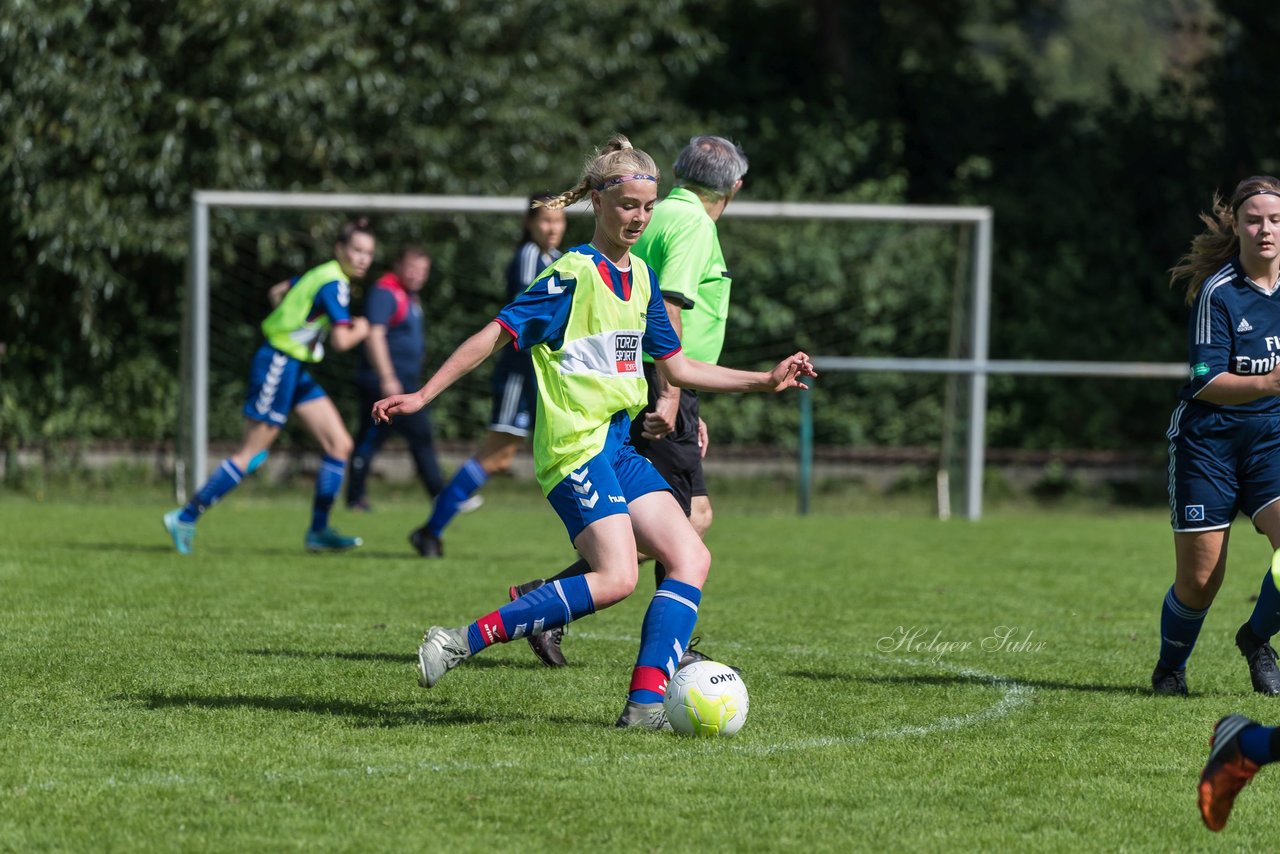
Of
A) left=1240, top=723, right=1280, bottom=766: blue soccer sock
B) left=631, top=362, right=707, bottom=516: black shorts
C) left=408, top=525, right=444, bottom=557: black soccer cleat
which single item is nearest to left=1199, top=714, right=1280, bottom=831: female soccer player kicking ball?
left=1240, top=723, right=1280, bottom=766: blue soccer sock

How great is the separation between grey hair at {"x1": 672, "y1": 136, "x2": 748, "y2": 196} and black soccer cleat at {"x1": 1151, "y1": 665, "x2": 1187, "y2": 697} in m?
2.50

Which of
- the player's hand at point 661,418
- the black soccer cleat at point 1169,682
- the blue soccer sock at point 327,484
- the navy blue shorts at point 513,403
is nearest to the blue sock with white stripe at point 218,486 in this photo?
the blue soccer sock at point 327,484

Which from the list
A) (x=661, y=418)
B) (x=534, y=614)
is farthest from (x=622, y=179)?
(x=534, y=614)

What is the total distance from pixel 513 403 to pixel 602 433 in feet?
16.8

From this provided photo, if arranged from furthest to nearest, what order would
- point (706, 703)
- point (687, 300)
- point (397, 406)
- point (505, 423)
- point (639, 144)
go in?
1. point (639, 144)
2. point (505, 423)
3. point (687, 300)
4. point (706, 703)
5. point (397, 406)

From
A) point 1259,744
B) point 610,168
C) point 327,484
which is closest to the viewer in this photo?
point 1259,744

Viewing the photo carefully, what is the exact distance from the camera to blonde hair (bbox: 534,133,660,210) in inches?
204

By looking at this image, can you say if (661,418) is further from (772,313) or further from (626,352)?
(772,313)

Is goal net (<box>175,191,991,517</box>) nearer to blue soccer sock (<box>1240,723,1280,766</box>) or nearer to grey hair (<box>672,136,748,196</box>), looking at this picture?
grey hair (<box>672,136,748,196</box>)

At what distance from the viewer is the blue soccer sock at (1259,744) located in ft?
12.6

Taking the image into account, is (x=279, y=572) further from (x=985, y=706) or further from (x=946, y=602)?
(x=985, y=706)

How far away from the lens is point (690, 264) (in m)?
6.02

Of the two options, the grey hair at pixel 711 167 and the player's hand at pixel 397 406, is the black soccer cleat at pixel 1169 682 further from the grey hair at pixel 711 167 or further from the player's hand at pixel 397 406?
the player's hand at pixel 397 406

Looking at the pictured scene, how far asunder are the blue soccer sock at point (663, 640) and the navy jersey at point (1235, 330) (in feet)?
6.59
